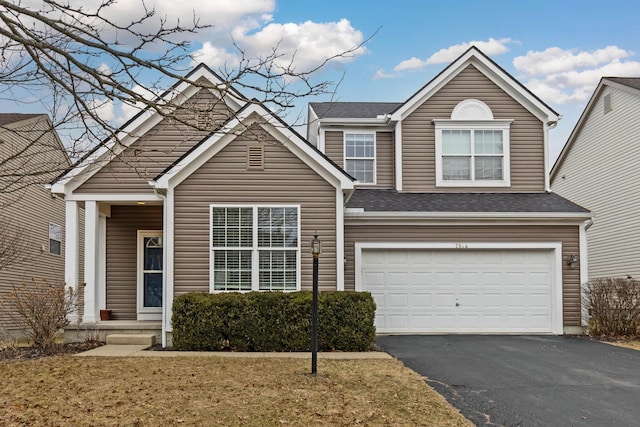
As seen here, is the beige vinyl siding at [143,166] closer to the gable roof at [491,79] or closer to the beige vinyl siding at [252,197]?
the beige vinyl siding at [252,197]

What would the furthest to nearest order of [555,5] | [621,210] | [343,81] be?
[621,210]
[555,5]
[343,81]

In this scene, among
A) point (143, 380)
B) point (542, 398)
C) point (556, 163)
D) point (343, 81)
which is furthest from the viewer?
point (556, 163)

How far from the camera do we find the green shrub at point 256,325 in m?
12.3

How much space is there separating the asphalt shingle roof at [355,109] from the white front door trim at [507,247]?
175 inches

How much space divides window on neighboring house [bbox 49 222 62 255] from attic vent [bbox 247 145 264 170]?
42.7 ft

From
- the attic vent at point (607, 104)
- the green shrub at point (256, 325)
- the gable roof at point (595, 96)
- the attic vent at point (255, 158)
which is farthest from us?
the attic vent at point (607, 104)

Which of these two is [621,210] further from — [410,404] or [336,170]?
[410,404]

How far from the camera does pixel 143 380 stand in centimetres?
900

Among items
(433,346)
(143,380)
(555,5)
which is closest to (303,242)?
(433,346)

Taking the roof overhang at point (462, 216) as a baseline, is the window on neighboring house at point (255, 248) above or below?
below

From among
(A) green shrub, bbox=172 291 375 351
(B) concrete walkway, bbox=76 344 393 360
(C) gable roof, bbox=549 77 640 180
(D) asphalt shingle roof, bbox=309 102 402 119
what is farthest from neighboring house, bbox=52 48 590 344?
(C) gable roof, bbox=549 77 640 180

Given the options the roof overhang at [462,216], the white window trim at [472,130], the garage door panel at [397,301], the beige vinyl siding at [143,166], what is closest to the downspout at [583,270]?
the roof overhang at [462,216]

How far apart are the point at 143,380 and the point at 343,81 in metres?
4.97

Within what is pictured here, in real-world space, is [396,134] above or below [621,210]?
above
